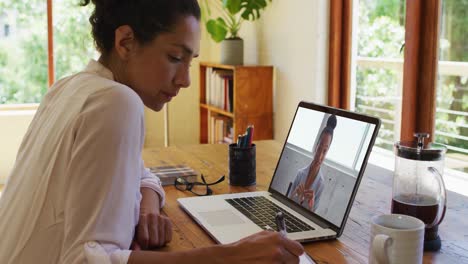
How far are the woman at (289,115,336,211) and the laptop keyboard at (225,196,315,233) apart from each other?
53 mm

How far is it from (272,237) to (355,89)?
2.42 meters

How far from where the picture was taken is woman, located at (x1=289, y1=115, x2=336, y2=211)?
129cm

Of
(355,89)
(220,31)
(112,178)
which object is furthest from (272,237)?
(220,31)

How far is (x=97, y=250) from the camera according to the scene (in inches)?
33.2

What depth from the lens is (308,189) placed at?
1.32 meters

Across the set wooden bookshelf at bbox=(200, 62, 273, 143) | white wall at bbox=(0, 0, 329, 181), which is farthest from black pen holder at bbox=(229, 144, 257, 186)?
wooden bookshelf at bbox=(200, 62, 273, 143)

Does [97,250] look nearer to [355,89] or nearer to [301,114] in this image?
[301,114]

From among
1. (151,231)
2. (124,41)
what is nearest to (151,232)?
(151,231)

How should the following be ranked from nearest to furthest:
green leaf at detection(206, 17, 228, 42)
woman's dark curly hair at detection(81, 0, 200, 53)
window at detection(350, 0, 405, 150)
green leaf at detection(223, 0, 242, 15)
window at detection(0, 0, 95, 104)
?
woman's dark curly hair at detection(81, 0, 200, 53)
window at detection(350, 0, 405, 150)
green leaf at detection(223, 0, 242, 15)
green leaf at detection(206, 17, 228, 42)
window at detection(0, 0, 95, 104)

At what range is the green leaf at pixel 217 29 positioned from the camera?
377 centimetres

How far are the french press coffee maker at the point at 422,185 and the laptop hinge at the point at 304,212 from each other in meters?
0.15

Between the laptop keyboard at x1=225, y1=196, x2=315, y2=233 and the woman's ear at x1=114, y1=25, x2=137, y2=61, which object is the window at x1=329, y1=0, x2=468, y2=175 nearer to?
the laptop keyboard at x1=225, y1=196, x2=315, y2=233

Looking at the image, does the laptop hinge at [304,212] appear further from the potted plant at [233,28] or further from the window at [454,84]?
the potted plant at [233,28]

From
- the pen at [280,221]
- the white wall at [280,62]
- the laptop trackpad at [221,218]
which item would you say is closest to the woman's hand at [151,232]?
the laptop trackpad at [221,218]
